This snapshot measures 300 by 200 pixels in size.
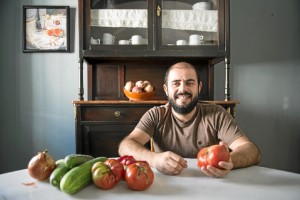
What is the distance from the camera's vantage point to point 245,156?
45.1 inches

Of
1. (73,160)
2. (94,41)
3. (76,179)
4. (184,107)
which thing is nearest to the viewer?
(76,179)

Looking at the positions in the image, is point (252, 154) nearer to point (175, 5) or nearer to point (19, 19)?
point (175, 5)

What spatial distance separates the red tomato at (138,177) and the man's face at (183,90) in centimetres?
80

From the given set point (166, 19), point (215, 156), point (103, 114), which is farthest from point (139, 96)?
point (215, 156)

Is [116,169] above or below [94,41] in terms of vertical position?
below

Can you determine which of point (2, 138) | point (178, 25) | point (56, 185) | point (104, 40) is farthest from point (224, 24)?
point (2, 138)

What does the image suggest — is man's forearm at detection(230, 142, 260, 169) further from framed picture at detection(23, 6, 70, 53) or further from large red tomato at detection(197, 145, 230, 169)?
framed picture at detection(23, 6, 70, 53)

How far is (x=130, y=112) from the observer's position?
2.19 metres

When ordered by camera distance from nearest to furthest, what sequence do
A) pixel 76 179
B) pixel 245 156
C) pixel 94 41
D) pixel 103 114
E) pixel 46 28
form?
pixel 76 179, pixel 245 156, pixel 103 114, pixel 94 41, pixel 46 28

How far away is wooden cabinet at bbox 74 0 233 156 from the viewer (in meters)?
2.18

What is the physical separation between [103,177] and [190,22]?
193 centimetres

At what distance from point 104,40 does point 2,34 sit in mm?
1195

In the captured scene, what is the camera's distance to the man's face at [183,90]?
62.9 inches

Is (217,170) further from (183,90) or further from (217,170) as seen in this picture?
(183,90)
